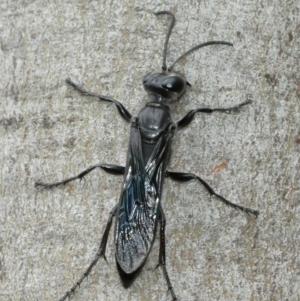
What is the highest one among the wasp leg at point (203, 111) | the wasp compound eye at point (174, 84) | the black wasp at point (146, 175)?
the wasp compound eye at point (174, 84)

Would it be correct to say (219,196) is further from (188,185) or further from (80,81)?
(80,81)

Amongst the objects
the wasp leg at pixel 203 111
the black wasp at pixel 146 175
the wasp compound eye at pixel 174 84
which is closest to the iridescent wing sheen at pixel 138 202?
the black wasp at pixel 146 175

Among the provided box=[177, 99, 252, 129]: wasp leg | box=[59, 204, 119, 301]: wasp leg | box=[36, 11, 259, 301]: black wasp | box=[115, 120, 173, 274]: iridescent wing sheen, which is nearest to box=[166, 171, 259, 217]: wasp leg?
box=[36, 11, 259, 301]: black wasp

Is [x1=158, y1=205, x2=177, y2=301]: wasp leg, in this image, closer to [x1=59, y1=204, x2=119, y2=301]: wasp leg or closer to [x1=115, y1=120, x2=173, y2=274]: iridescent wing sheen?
[x1=115, y1=120, x2=173, y2=274]: iridescent wing sheen

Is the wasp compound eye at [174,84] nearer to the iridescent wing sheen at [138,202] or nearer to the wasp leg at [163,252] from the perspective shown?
the iridescent wing sheen at [138,202]

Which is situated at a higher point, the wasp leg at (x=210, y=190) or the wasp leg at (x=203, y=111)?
the wasp leg at (x=203, y=111)

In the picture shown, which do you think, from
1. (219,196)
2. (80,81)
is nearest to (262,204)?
(219,196)
